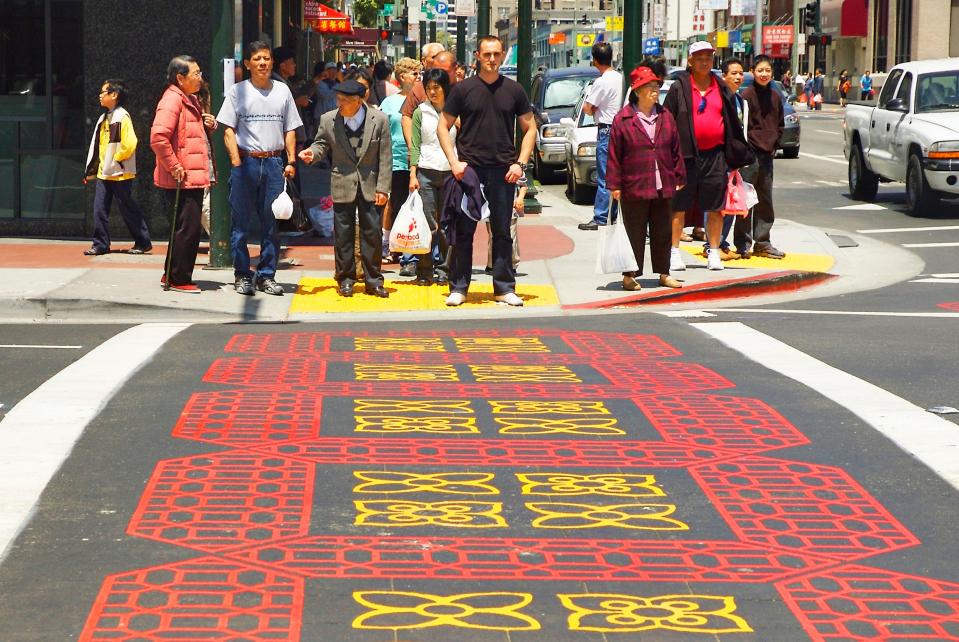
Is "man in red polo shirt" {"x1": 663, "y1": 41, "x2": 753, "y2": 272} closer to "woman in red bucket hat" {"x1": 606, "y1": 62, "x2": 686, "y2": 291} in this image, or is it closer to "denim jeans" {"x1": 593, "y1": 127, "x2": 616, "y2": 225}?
"woman in red bucket hat" {"x1": 606, "y1": 62, "x2": 686, "y2": 291}

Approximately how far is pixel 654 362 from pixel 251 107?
4.38m

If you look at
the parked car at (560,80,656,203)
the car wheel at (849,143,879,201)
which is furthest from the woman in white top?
the car wheel at (849,143,879,201)

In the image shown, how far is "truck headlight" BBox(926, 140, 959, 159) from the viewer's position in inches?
752

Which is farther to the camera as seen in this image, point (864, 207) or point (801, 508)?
point (864, 207)

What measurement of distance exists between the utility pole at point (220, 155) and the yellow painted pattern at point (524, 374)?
4.63 meters

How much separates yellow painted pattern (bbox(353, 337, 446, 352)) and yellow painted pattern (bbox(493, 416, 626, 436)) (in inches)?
95.0

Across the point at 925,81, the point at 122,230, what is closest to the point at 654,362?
the point at 122,230

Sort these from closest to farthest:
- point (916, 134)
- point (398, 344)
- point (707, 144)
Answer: point (398, 344) → point (707, 144) → point (916, 134)

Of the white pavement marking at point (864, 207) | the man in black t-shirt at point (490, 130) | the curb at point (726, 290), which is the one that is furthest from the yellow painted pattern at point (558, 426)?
the white pavement marking at point (864, 207)

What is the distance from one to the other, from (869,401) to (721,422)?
3.31 ft

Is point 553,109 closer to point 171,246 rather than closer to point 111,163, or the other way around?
point 111,163

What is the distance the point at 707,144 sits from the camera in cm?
1416

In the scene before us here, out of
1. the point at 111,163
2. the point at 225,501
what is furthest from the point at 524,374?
the point at 111,163

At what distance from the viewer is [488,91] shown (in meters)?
12.0
